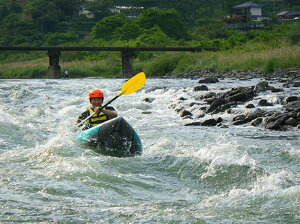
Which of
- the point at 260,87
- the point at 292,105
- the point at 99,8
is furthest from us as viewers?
the point at 99,8

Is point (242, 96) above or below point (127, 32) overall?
below

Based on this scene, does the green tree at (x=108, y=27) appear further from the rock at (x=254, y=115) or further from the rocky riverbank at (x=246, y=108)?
the rock at (x=254, y=115)

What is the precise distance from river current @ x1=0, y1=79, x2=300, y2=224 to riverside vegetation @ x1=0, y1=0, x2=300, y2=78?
572 inches

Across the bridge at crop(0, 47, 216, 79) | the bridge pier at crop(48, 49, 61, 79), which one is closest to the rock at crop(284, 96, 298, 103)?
the bridge at crop(0, 47, 216, 79)

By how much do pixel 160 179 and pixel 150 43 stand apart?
1606 inches

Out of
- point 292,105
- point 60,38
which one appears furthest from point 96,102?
point 60,38

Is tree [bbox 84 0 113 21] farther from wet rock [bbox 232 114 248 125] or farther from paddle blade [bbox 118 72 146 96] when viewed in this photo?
paddle blade [bbox 118 72 146 96]

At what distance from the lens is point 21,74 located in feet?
138

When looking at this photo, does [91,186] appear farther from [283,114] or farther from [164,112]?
[164,112]

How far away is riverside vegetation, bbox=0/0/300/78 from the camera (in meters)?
27.0

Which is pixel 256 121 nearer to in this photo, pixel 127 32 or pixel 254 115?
pixel 254 115

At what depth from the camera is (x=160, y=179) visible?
6.53 meters

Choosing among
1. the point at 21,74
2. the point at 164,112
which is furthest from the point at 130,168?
the point at 21,74

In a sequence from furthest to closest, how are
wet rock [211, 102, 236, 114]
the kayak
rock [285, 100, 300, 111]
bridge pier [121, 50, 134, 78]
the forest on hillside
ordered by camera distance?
1. the forest on hillside
2. bridge pier [121, 50, 134, 78]
3. wet rock [211, 102, 236, 114]
4. rock [285, 100, 300, 111]
5. the kayak
